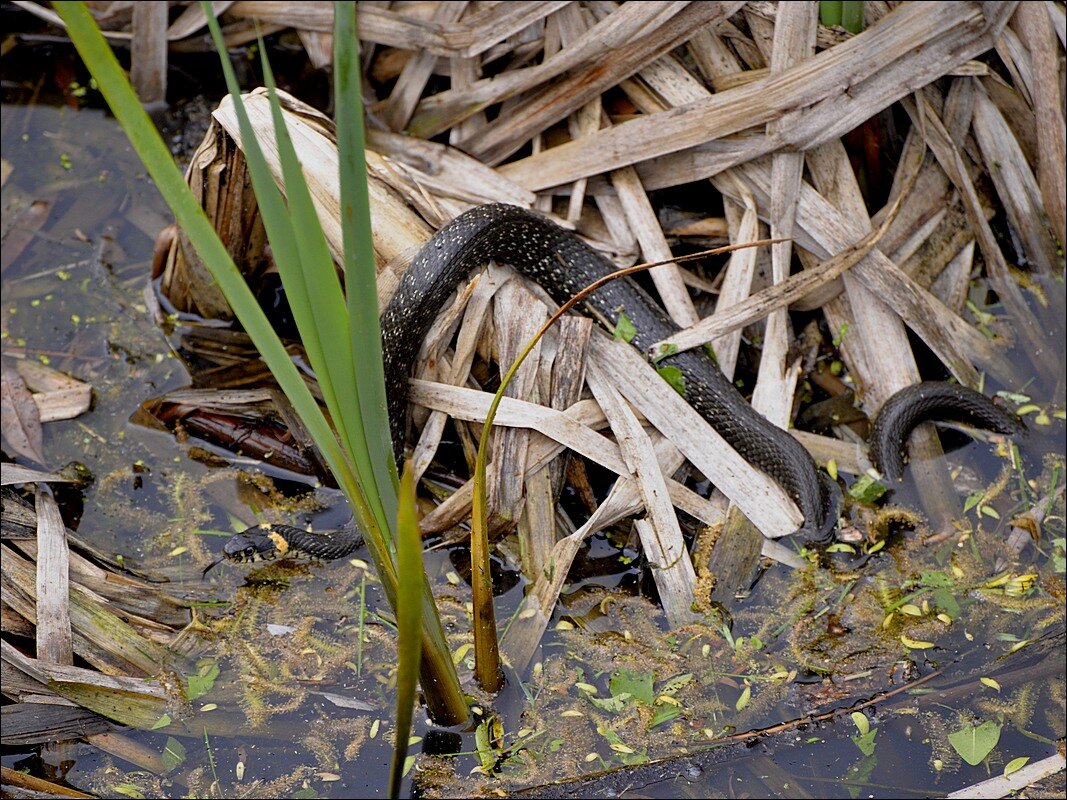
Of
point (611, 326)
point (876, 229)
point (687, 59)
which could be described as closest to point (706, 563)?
point (611, 326)

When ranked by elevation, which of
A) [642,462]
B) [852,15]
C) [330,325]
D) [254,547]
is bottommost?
[254,547]

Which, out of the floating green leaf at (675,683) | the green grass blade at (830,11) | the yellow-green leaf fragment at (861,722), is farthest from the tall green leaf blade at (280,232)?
the green grass blade at (830,11)

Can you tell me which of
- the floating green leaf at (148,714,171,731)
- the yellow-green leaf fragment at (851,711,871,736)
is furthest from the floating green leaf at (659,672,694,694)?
the floating green leaf at (148,714,171,731)

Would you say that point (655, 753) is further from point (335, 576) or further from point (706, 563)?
point (335, 576)

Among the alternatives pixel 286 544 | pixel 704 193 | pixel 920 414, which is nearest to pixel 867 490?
pixel 920 414

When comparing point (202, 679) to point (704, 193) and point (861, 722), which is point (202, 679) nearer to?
point (861, 722)

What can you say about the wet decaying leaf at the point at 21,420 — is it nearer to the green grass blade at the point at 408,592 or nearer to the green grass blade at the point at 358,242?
the green grass blade at the point at 358,242
